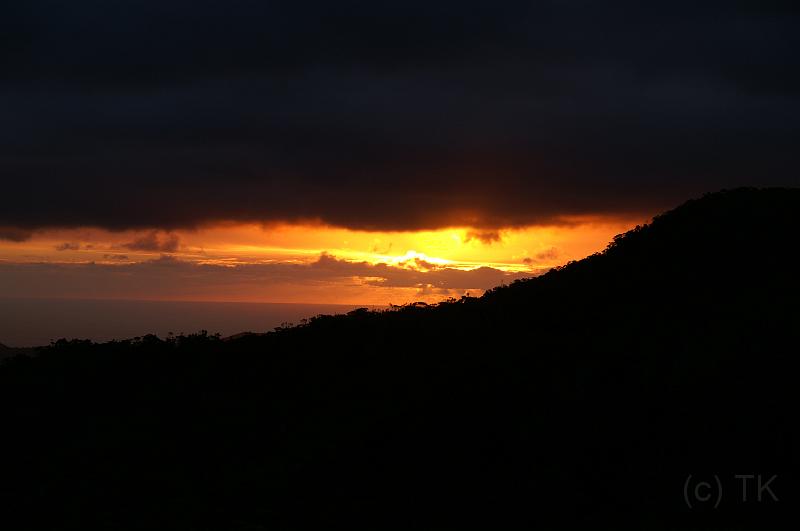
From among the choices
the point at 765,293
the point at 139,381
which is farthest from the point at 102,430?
the point at 765,293

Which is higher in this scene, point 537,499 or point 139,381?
point 139,381

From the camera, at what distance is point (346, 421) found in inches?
1262

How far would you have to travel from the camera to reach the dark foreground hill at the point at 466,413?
24.8m

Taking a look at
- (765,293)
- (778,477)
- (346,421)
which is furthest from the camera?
(765,293)

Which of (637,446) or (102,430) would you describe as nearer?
(637,446)

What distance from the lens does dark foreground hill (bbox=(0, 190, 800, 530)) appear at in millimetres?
24844

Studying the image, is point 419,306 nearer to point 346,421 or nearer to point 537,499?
point 346,421

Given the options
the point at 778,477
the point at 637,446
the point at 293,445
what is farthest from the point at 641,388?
the point at 293,445

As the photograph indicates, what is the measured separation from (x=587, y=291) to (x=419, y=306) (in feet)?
32.7

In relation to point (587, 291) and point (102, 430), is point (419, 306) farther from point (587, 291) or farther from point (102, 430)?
point (102, 430)

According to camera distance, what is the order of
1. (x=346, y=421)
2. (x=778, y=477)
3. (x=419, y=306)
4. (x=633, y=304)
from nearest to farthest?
(x=778, y=477) < (x=346, y=421) < (x=633, y=304) < (x=419, y=306)

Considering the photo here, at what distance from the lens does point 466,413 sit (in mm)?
29859

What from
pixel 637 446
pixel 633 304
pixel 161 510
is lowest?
pixel 161 510

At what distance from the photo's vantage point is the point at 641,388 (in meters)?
29.3
